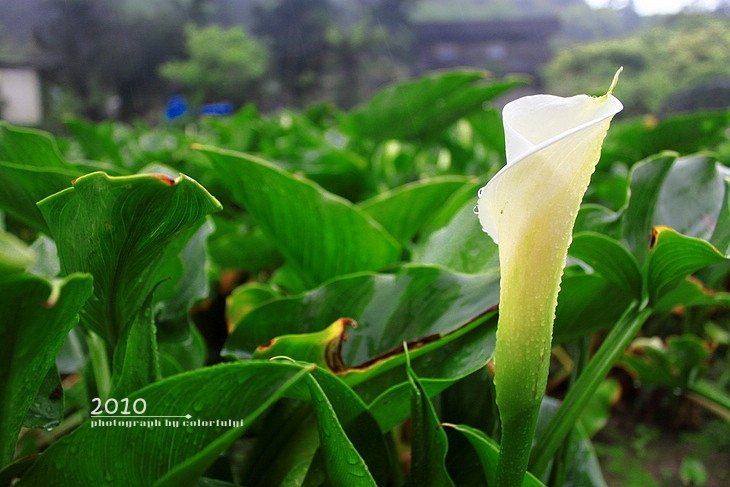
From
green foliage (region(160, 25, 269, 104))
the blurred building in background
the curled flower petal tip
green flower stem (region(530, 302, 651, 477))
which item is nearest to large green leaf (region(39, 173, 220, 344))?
the curled flower petal tip

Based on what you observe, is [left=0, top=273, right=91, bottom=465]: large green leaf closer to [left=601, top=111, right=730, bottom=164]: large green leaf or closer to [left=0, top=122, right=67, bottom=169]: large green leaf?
[left=0, top=122, right=67, bottom=169]: large green leaf

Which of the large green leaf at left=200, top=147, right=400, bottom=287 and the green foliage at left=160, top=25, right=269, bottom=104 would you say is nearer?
the large green leaf at left=200, top=147, right=400, bottom=287

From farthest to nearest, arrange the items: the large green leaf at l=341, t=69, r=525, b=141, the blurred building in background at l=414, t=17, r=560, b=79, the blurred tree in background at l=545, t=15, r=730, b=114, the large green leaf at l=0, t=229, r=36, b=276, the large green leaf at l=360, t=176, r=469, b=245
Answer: the blurred building in background at l=414, t=17, r=560, b=79, the blurred tree in background at l=545, t=15, r=730, b=114, the large green leaf at l=341, t=69, r=525, b=141, the large green leaf at l=360, t=176, r=469, b=245, the large green leaf at l=0, t=229, r=36, b=276

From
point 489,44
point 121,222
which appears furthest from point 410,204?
point 489,44

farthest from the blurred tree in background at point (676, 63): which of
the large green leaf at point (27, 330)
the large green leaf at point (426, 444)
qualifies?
the large green leaf at point (27, 330)

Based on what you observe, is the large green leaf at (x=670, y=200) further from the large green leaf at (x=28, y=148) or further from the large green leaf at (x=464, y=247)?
the large green leaf at (x=28, y=148)
